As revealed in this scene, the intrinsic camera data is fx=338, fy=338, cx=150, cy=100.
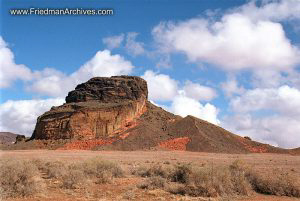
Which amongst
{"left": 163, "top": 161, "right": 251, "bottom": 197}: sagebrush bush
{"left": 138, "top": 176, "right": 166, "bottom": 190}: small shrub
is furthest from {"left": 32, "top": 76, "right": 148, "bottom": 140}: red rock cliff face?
{"left": 163, "top": 161, "right": 251, "bottom": 197}: sagebrush bush

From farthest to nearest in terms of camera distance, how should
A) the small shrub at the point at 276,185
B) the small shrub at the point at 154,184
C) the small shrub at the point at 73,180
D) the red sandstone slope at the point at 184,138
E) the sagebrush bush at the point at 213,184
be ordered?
1. the red sandstone slope at the point at 184,138
2. the small shrub at the point at 73,180
3. the small shrub at the point at 154,184
4. the small shrub at the point at 276,185
5. the sagebrush bush at the point at 213,184

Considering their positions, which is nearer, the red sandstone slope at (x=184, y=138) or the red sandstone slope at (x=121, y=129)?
the red sandstone slope at (x=184, y=138)

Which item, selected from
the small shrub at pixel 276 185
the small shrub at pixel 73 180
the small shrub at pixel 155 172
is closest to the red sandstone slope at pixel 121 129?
the small shrub at pixel 155 172

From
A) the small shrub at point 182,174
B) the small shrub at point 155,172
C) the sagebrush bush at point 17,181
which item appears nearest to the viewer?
the sagebrush bush at point 17,181

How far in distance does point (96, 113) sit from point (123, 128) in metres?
6.48

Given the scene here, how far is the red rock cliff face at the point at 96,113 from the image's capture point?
6894 centimetres

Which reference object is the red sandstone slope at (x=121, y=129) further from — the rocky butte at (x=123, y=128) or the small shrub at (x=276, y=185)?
the small shrub at (x=276, y=185)

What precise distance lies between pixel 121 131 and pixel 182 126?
42.8ft

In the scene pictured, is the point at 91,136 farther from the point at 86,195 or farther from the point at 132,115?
the point at 86,195

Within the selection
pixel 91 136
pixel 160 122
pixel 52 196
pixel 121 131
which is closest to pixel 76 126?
pixel 91 136

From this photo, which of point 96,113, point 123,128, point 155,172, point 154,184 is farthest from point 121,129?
point 154,184

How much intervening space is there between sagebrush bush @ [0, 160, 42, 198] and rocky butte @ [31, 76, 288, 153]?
4878 cm

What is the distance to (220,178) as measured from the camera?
1417 cm

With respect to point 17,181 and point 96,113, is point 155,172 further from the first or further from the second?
point 96,113
